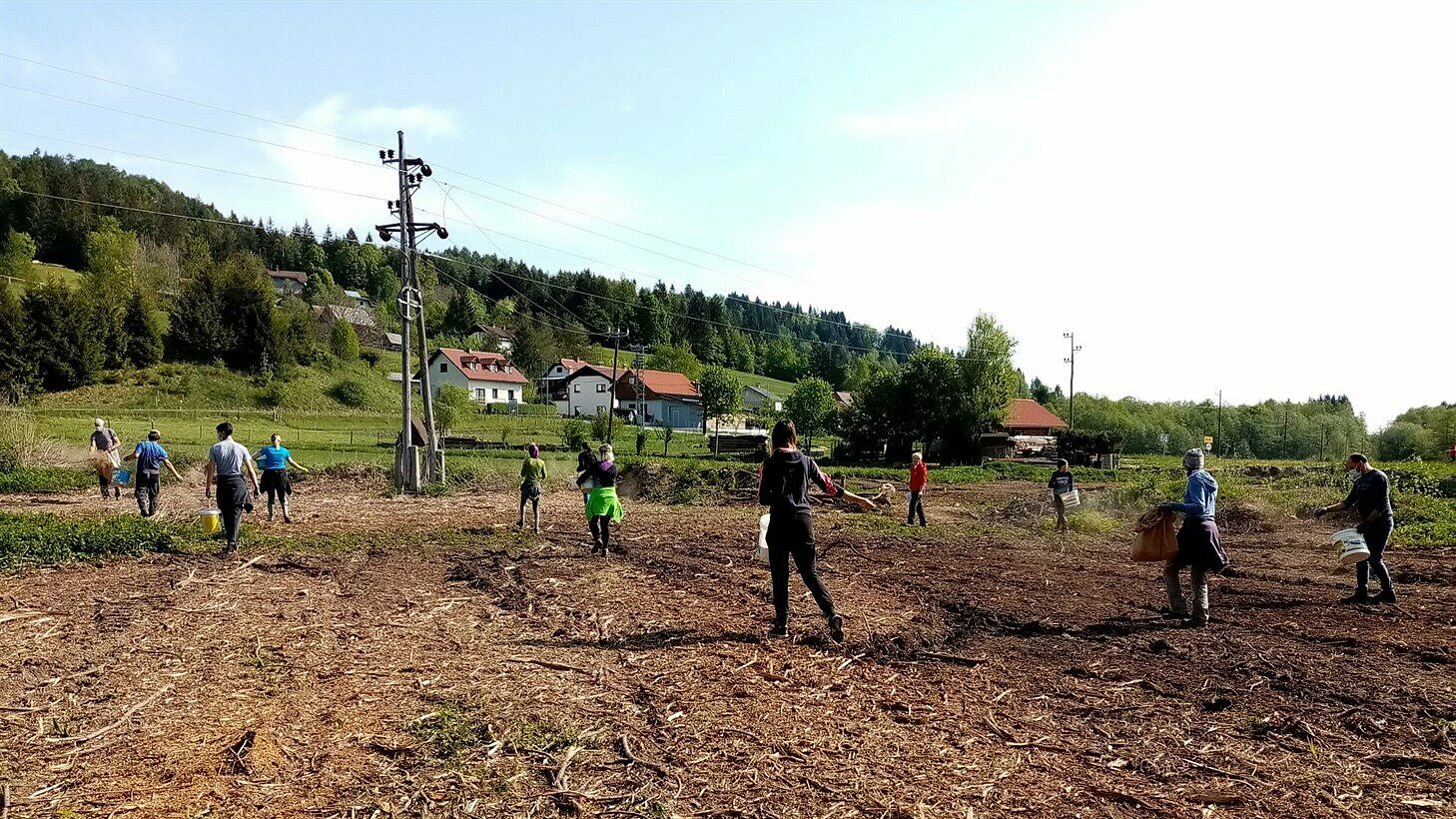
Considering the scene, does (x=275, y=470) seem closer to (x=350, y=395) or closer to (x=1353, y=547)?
(x=1353, y=547)

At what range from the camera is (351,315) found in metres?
101

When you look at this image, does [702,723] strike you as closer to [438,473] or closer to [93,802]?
[93,802]

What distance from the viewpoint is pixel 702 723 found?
5.73 meters

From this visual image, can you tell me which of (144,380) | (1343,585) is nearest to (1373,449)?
(1343,585)

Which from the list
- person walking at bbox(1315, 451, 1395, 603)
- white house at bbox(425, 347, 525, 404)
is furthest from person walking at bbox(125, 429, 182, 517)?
white house at bbox(425, 347, 525, 404)

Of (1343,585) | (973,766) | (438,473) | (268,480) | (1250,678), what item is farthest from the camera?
(438,473)

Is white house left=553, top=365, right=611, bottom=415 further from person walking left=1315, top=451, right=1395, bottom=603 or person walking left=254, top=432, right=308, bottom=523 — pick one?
person walking left=1315, top=451, right=1395, bottom=603

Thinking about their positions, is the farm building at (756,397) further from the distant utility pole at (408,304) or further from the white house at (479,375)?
the distant utility pole at (408,304)

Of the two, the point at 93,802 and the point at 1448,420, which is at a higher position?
the point at 1448,420

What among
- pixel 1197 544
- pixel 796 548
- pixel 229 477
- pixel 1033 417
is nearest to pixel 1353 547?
pixel 1197 544

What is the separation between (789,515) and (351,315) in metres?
105

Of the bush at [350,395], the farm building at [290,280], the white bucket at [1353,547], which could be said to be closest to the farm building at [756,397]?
the bush at [350,395]

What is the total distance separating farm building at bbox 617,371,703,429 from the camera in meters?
85.6

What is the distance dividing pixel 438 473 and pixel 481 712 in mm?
20980
